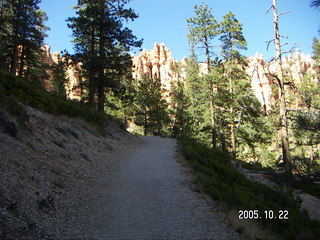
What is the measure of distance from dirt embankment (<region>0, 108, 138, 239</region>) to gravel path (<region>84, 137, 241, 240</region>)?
0.46 metres

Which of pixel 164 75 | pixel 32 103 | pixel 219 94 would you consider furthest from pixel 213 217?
pixel 164 75

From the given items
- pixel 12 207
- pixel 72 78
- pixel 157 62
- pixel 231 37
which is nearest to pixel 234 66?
pixel 231 37


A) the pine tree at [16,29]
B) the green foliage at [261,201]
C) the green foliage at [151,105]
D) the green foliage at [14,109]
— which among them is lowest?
the green foliage at [261,201]

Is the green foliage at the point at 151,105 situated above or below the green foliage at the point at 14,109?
above

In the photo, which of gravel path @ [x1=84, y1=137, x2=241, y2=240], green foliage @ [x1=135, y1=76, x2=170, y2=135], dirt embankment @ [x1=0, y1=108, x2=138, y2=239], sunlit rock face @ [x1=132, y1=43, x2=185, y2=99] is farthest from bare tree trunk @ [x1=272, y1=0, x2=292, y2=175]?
sunlit rock face @ [x1=132, y1=43, x2=185, y2=99]

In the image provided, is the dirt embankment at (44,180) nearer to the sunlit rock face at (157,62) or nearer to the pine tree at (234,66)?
the pine tree at (234,66)

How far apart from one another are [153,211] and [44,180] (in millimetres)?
2690

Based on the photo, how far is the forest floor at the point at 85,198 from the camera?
3.98 metres

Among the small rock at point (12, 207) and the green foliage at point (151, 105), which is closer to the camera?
the small rock at point (12, 207)

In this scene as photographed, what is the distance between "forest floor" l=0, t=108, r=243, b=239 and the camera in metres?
3.98

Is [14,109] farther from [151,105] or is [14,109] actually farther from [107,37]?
[151,105]

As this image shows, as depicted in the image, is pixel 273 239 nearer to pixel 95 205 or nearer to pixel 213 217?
pixel 213 217
